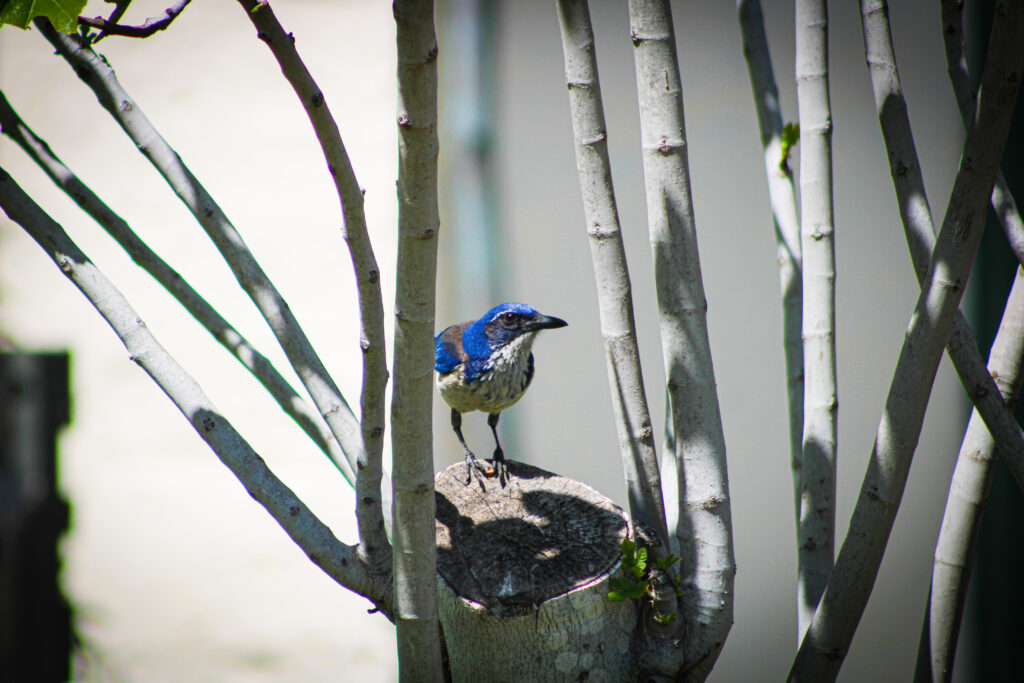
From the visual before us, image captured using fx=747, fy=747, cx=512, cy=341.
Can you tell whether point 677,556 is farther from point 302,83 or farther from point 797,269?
point 302,83

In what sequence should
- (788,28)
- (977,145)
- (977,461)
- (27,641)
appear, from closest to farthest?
(977,145), (977,461), (27,641), (788,28)

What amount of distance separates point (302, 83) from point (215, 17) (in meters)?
3.95

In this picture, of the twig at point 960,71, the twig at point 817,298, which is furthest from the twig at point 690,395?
the twig at point 960,71

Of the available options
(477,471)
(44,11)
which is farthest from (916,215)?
(44,11)

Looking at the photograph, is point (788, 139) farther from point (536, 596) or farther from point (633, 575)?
point (536, 596)

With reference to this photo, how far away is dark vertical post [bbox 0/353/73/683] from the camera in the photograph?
95.7 inches

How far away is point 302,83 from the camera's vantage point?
1.33 meters

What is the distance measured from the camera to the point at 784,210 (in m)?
2.33

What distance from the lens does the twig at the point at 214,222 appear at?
188cm

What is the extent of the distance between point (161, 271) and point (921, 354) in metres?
1.89

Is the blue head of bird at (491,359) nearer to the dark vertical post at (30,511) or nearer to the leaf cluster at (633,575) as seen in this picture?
the leaf cluster at (633,575)

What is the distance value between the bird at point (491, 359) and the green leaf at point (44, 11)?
1666 mm

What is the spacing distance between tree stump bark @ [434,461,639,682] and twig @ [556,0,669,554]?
11 cm

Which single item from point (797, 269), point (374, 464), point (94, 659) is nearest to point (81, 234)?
point (94, 659)
